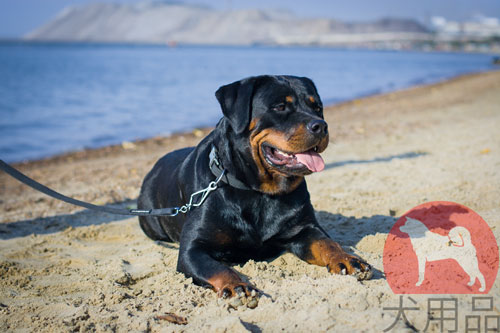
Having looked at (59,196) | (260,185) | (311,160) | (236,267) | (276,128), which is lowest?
(236,267)

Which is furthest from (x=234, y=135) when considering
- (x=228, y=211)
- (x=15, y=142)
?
(x=15, y=142)

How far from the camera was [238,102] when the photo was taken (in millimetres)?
3424

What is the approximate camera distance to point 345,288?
2.95m

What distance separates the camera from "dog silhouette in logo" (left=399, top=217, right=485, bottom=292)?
3.03m

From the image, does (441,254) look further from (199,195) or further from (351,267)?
(199,195)

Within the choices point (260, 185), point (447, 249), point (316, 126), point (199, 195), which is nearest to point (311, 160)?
point (316, 126)

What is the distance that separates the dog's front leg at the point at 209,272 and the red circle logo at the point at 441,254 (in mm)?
1017

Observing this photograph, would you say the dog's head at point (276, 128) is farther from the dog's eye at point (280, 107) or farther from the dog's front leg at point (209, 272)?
the dog's front leg at point (209, 272)

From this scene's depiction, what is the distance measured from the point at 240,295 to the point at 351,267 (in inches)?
32.6

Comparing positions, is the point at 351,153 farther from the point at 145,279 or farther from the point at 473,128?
the point at 145,279

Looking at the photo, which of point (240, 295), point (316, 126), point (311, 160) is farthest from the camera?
point (311, 160)

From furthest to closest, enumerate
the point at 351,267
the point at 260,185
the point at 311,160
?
the point at 260,185, the point at 311,160, the point at 351,267

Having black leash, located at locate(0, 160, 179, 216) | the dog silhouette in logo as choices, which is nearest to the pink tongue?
the dog silhouette in logo

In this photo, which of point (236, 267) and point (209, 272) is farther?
point (236, 267)
